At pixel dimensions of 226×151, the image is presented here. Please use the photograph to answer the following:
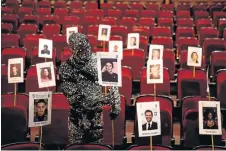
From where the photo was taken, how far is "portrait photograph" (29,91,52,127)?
3.02 metres

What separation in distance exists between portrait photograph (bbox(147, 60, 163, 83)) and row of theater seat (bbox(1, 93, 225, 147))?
0.51 feet

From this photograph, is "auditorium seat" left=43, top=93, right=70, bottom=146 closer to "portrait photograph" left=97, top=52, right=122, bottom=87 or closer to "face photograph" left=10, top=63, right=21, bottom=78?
"face photograph" left=10, top=63, right=21, bottom=78

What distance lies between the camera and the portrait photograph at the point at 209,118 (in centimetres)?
283

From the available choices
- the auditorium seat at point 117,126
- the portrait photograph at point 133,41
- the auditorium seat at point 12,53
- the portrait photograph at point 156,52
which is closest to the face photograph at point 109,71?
the auditorium seat at point 117,126

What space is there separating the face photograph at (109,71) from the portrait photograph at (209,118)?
619 millimetres

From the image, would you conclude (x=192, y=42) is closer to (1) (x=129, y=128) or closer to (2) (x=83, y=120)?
(1) (x=129, y=128)

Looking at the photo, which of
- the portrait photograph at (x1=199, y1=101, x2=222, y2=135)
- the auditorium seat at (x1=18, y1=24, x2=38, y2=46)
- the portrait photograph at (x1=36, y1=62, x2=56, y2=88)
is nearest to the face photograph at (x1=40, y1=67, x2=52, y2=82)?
the portrait photograph at (x1=36, y1=62, x2=56, y2=88)

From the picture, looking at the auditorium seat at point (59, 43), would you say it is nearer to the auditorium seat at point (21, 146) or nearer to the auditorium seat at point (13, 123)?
the auditorium seat at point (13, 123)

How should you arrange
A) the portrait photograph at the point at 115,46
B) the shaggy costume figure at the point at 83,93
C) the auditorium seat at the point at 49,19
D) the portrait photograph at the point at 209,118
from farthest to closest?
1. the auditorium seat at the point at 49,19
2. the portrait photograph at the point at 115,46
3. the shaggy costume figure at the point at 83,93
4. the portrait photograph at the point at 209,118

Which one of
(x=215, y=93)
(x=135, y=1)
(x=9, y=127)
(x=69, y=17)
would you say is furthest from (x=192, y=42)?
(x=135, y=1)

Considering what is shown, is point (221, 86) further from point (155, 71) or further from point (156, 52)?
point (155, 71)

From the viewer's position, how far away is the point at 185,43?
19.0 ft

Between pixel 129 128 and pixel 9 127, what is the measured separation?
127cm

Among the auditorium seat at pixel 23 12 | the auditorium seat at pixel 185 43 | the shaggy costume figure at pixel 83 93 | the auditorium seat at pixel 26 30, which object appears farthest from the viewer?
the auditorium seat at pixel 23 12
